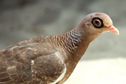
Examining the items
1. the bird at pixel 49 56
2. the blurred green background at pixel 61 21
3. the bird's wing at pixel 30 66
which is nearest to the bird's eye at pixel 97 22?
the bird at pixel 49 56

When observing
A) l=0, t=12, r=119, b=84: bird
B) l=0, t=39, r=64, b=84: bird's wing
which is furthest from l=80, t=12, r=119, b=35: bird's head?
l=0, t=39, r=64, b=84: bird's wing

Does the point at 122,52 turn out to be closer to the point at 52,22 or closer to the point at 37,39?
the point at 52,22

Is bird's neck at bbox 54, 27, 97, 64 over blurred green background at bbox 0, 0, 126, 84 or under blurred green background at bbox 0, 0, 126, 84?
over

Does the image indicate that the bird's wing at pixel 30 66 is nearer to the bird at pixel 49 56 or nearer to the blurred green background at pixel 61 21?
the bird at pixel 49 56

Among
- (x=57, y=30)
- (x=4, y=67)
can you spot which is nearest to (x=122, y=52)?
(x=57, y=30)

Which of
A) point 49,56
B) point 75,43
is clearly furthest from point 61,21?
point 49,56

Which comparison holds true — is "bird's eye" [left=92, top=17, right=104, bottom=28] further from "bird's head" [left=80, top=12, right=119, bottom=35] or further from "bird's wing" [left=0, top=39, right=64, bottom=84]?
"bird's wing" [left=0, top=39, right=64, bottom=84]
